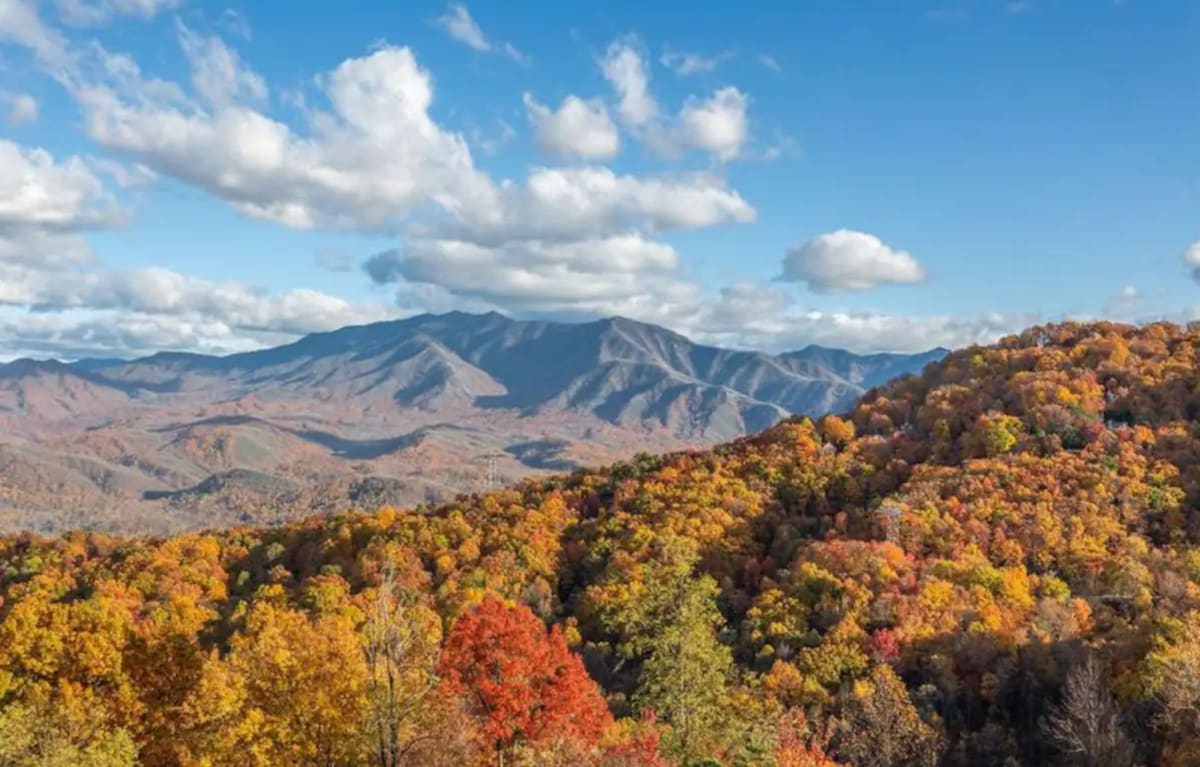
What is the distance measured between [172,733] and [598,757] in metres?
23.6

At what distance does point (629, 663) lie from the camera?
83000 mm

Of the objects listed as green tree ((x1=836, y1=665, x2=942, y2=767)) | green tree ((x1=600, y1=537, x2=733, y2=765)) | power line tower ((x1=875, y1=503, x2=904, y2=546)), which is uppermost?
green tree ((x1=600, y1=537, x2=733, y2=765))

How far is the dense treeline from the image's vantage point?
3828 cm

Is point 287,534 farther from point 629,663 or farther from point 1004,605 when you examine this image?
point 1004,605

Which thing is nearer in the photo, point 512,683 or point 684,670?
point 512,683

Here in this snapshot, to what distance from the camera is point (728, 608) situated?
92.5 metres

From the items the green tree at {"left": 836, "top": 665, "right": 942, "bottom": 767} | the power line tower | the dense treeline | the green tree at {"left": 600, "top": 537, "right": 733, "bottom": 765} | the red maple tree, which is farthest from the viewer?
the power line tower

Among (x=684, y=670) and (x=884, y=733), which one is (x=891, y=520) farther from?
(x=684, y=670)

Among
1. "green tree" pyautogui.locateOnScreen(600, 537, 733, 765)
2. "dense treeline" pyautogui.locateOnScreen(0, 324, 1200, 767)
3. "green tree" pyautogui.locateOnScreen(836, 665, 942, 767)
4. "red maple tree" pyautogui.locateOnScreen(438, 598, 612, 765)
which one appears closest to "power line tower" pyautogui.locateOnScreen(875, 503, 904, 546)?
"dense treeline" pyautogui.locateOnScreen(0, 324, 1200, 767)

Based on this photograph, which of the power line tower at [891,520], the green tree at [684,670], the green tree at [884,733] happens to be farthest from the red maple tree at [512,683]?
the power line tower at [891,520]

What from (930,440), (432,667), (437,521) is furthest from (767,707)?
(930,440)

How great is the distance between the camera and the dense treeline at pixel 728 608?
3828 cm

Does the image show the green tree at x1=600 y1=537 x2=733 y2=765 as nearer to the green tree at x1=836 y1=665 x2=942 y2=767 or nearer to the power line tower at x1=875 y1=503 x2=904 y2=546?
the green tree at x1=836 y1=665 x2=942 y2=767

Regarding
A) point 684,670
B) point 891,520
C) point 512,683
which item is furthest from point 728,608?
point 512,683
